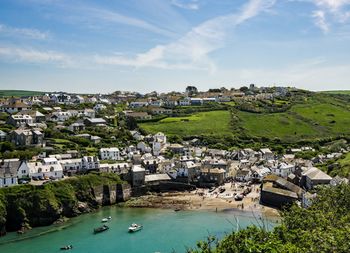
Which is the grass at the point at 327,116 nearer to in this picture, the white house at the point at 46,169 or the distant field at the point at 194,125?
the distant field at the point at 194,125

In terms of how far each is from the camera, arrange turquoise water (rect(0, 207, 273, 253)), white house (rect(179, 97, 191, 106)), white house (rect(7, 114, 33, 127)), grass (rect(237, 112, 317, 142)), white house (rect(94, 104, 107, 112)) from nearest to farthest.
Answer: turquoise water (rect(0, 207, 273, 253)), white house (rect(7, 114, 33, 127)), grass (rect(237, 112, 317, 142)), white house (rect(94, 104, 107, 112)), white house (rect(179, 97, 191, 106))

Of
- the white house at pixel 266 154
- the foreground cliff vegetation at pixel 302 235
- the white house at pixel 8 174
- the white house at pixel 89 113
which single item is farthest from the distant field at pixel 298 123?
the foreground cliff vegetation at pixel 302 235

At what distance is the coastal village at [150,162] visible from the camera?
59.5 metres

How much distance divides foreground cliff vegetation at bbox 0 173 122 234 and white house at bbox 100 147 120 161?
14066 millimetres

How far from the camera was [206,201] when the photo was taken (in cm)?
6134

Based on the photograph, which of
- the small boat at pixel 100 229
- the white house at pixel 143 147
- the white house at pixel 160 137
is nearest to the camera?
the small boat at pixel 100 229

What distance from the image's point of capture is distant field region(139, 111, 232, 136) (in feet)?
338

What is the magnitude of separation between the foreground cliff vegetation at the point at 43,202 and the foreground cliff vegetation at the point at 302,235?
109ft

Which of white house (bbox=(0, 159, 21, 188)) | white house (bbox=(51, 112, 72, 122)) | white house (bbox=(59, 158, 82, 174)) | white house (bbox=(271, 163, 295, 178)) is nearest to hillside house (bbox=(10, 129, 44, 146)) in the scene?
white house (bbox=(59, 158, 82, 174))

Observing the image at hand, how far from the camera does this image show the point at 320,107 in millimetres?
132375

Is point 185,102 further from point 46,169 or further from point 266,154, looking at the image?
point 46,169

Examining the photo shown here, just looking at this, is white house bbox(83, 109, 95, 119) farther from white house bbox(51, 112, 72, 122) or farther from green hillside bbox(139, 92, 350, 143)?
green hillside bbox(139, 92, 350, 143)

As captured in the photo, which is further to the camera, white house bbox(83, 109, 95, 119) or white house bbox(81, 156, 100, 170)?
white house bbox(83, 109, 95, 119)

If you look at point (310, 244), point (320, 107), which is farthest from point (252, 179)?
point (320, 107)
